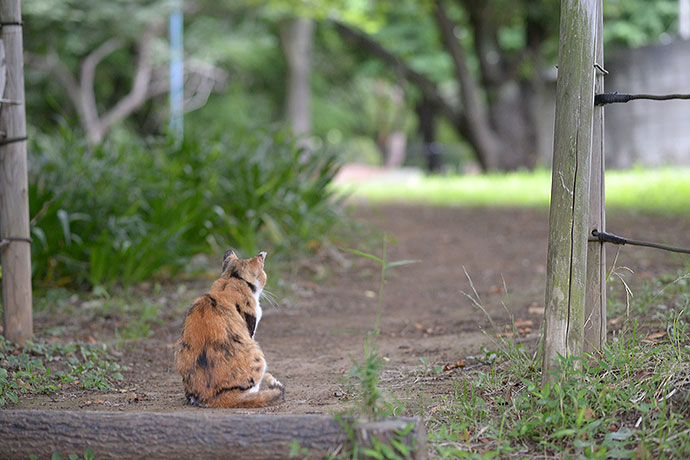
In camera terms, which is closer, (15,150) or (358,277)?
(15,150)

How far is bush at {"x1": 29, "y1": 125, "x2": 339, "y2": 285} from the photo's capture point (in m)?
5.94

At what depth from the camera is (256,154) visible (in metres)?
7.45

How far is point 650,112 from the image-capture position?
580 inches

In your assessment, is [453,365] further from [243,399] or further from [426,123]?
[426,123]

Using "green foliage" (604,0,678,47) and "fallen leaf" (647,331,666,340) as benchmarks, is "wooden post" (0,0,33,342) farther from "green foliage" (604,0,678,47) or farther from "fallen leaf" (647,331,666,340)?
"green foliage" (604,0,678,47)

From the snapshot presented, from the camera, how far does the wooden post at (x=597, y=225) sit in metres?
3.19

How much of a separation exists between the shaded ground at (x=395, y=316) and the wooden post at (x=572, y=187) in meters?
0.65

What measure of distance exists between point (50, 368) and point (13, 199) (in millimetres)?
1041

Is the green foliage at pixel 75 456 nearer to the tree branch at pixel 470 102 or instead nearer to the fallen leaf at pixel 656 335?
the fallen leaf at pixel 656 335

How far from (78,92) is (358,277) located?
56.8 feet

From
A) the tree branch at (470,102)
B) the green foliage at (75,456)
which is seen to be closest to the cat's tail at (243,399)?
the green foliage at (75,456)

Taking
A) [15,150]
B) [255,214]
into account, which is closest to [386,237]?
[255,214]

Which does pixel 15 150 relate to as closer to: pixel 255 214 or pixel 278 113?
pixel 255 214

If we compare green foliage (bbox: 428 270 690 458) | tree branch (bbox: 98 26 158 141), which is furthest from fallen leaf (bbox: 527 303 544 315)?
tree branch (bbox: 98 26 158 141)
